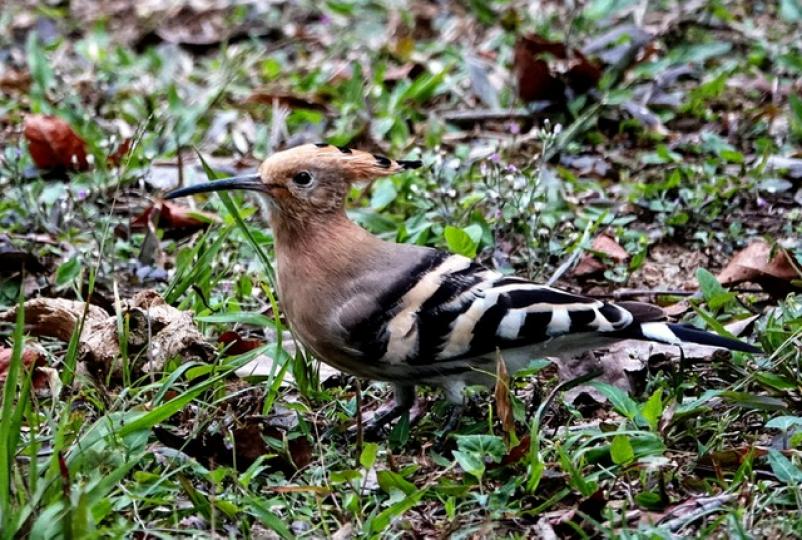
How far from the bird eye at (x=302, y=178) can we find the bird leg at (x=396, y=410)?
28.2 inches

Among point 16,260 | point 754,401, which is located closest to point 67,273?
point 16,260

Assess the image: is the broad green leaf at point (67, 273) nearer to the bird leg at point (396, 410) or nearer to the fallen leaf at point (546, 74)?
the bird leg at point (396, 410)

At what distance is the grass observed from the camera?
3254 mm

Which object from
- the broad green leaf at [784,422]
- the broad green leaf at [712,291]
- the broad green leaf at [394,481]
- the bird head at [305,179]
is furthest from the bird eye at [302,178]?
the broad green leaf at [784,422]

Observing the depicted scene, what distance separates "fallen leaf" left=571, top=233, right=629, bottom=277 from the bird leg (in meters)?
1.22

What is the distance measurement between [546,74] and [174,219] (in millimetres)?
1966

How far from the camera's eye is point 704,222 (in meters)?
5.14

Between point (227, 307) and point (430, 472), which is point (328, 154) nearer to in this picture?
point (227, 307)

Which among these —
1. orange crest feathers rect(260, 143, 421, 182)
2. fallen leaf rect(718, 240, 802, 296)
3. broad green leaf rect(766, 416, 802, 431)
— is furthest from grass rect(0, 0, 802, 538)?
orange crest feathers rect(260, 143, 421, 182)

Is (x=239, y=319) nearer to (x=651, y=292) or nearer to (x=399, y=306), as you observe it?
(x=399, y=306)

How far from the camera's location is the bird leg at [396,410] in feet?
12.6

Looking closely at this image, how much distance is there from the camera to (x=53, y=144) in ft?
18.7

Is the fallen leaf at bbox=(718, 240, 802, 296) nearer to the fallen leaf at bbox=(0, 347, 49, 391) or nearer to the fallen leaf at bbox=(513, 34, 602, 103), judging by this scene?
the fallen leaf at bbox=(513, 34, 602, 103)

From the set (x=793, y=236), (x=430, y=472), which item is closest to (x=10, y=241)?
(x=430, y=472)
